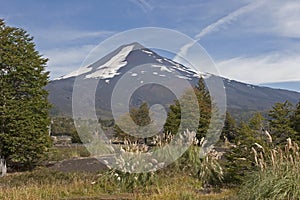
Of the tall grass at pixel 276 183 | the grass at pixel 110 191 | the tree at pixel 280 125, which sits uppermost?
the tree at pixel 280 125

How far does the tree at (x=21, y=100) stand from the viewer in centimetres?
1312

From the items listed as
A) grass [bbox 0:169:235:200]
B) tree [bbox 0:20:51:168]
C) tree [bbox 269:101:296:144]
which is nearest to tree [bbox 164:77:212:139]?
tree [bbox 0:20:51:168]

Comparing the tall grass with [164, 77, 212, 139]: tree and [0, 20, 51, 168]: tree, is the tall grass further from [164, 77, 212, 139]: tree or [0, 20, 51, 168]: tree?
[164, 77, 212, 139]: tree

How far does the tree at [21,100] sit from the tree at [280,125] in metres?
7.92

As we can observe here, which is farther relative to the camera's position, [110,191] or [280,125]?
[280,125]

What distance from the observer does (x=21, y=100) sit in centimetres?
1353

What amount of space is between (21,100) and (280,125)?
8638 mm

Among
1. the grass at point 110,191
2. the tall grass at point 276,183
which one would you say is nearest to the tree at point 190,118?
the grass at point 110,191

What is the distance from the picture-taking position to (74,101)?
12070 mm

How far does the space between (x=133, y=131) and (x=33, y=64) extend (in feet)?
31.6

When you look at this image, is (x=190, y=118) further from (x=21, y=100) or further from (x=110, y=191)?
(x=110, y=191)

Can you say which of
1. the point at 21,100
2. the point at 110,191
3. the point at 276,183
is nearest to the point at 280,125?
the point at 276,183

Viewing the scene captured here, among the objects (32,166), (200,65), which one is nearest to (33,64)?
(32,166)

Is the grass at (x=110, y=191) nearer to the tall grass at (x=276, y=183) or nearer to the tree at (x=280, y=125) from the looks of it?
the tall grass at (x=276, y=183)
